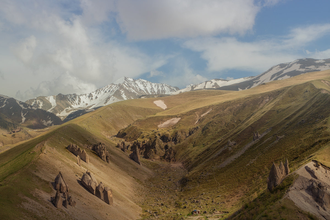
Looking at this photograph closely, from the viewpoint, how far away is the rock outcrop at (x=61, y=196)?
100 ft

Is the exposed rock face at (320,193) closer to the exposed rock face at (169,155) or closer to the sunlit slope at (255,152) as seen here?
the sunlit slope at (255,152)

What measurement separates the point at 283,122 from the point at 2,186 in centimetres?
7066

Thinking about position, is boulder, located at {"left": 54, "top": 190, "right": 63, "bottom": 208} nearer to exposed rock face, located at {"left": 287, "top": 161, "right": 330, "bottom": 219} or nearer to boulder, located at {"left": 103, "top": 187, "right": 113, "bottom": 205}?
boulder, located at {"left": 103, "top": 187, "right": 113, "bottom": 205}

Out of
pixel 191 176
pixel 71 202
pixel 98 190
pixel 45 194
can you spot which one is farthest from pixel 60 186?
pixel 191 176

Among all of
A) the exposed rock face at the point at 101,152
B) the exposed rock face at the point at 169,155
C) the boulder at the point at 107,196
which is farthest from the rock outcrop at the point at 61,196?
the exposed rock face at the point at 169,155

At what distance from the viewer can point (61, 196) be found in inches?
1288

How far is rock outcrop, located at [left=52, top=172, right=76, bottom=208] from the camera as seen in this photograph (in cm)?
3050

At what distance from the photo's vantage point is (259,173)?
46938 millimetres

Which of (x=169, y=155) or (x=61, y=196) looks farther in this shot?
(x=169, y=155)

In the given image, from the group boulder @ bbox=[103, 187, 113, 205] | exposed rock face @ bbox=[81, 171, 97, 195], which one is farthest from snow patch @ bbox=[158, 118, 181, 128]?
boulder @ bbox=[103, 187, 113, 205]

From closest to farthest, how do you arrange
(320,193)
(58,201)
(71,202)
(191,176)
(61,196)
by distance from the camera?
(320,193) → (58,201) → (71,202) → (61,196) → (191,176)

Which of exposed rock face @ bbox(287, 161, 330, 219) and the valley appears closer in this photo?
exposed rock face @ bbox(287, 161, 330, 219)

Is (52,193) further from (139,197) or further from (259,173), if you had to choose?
(259,173)

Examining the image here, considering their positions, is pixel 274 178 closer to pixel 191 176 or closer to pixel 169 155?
pixel 191 176
